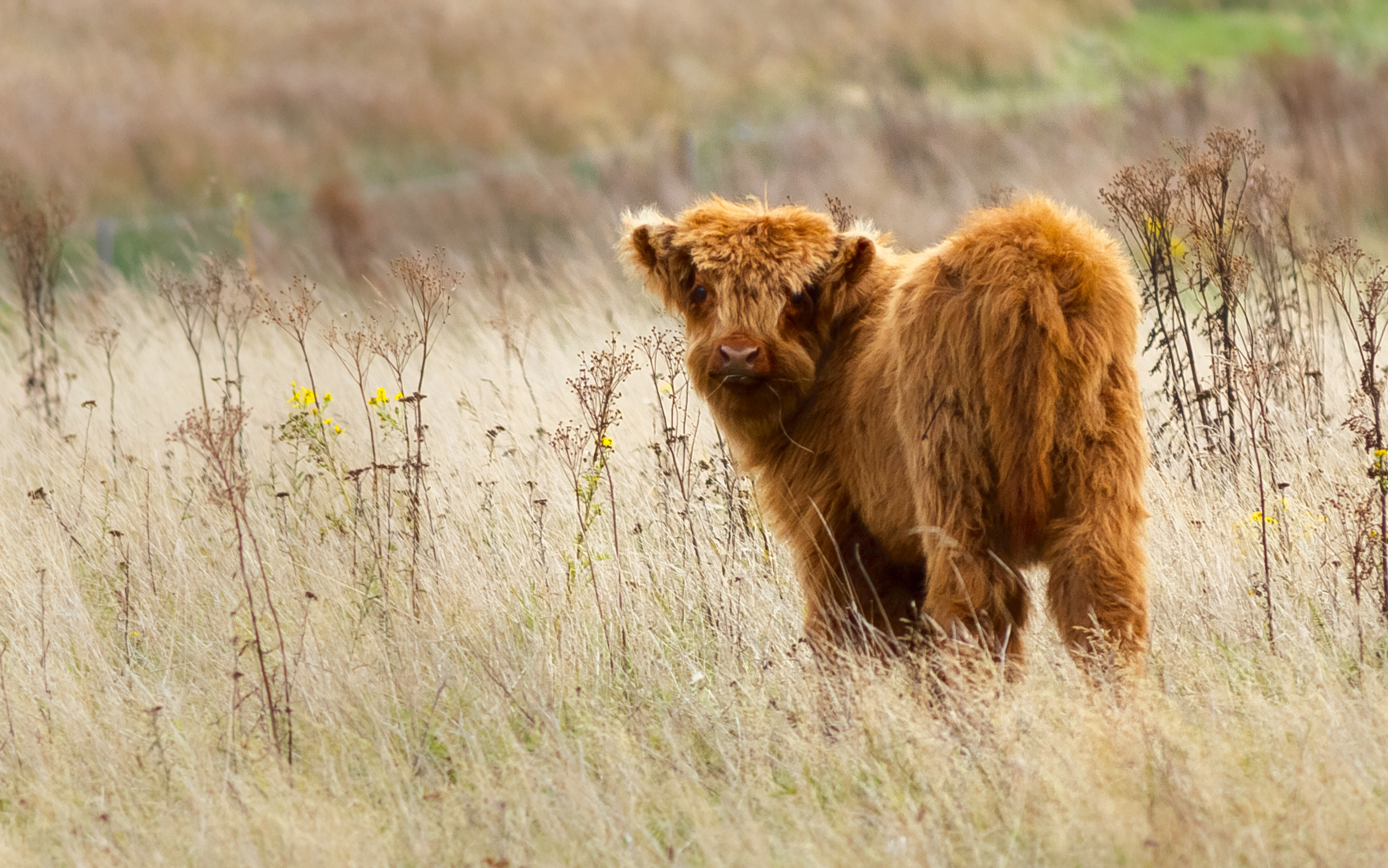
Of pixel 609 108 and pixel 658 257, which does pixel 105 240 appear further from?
pixel 658 257

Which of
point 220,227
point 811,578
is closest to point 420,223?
point 220,227

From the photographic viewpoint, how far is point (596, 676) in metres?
4.08

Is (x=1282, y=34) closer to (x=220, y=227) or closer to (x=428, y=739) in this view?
(x=220, y=227)

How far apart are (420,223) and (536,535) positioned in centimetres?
1293

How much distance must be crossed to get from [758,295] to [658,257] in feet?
1.51

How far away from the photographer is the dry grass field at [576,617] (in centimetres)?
303

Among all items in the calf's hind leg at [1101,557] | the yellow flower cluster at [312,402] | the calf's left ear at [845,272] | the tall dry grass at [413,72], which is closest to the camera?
the calf's hind leg at [1101,557]

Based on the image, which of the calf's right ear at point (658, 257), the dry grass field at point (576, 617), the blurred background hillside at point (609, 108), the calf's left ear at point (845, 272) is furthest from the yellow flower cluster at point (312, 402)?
the blurred background hillside at point (609, 108)

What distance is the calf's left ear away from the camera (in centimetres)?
386

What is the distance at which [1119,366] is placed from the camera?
3230 millimetres

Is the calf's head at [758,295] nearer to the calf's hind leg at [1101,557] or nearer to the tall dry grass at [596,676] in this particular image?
the tall dry grass at [596,676]

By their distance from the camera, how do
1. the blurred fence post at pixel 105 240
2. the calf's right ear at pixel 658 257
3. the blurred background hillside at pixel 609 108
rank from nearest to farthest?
the calf's right ear at pixel 658 257 → the blurred background hillside at pixel 609 108 → the blurred fence post at pixel 105 240

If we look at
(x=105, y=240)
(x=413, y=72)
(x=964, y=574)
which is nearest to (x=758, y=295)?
(x=964, y=574)

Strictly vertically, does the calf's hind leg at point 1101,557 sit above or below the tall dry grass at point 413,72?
below
